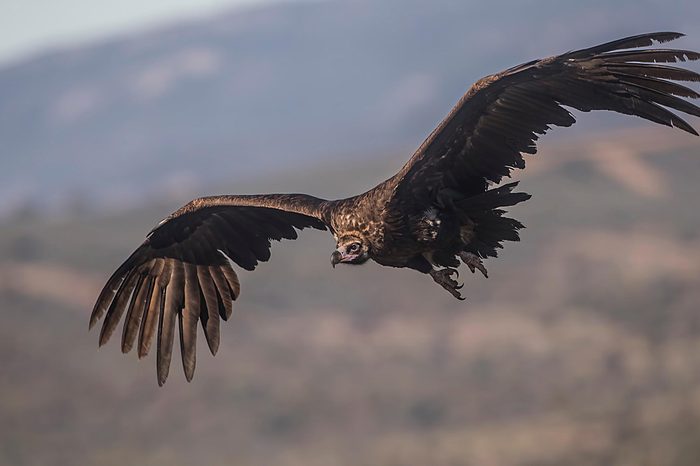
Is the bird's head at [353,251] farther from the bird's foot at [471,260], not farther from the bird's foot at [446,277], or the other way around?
the bird's foot at [471,260]

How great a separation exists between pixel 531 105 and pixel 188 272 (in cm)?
420

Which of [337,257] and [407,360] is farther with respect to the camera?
[407,360]

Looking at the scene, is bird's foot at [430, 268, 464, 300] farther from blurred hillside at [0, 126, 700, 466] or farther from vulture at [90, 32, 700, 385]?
blurred hillside at [0, 126, 700, 466]

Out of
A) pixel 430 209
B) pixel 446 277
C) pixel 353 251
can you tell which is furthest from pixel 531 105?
pixel 353 251

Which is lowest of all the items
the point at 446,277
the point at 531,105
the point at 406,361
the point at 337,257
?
the point at 446,277

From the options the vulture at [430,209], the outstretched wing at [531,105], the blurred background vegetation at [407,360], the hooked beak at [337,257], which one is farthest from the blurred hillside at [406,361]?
the hooked beak at [337,257]

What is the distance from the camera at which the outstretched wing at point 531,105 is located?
948 cm

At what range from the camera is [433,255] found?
10.9 metres

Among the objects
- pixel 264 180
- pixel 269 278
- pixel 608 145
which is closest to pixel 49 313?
pixel 269 278

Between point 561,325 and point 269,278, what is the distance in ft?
63.6

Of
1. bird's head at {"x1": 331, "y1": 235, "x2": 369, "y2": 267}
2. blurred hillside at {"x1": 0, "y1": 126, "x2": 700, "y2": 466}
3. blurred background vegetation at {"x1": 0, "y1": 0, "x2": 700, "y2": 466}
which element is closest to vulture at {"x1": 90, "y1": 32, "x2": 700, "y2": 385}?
bird's head at {"x1": 331, "y1": 235, "x2": 369, "y2": 267}

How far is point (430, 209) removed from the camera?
1059 cm

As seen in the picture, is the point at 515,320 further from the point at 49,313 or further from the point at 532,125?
the point at 532,125

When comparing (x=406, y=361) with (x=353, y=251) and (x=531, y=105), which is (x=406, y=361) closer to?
(x=353, y=251)
